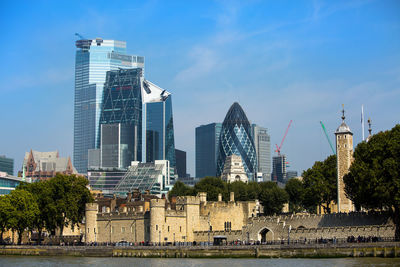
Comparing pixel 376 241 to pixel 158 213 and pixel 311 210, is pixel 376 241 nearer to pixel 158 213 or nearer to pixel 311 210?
pixel 158 213

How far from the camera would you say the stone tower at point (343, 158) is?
87375mm

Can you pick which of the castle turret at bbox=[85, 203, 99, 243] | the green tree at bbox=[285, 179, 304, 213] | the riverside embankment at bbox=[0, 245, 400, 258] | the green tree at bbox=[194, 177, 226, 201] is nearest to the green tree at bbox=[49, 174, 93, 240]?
the castle turret at bbox=[85, 203, 99, 243]

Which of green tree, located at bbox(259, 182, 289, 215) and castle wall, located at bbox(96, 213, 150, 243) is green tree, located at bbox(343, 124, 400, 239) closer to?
castle wall, located at bbox(96, 213, 150, 243)

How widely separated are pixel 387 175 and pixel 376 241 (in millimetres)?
7413

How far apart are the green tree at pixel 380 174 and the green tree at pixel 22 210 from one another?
46.2 m

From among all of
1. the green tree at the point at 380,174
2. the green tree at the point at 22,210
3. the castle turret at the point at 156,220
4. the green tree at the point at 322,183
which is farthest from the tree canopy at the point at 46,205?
the green tree at the point at 380,174

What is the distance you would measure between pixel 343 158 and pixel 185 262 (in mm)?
28208

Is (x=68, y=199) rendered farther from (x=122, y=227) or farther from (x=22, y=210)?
(x=122, y=227)

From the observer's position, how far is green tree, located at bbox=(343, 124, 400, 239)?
2785 inches

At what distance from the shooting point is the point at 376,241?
69125 millimetres

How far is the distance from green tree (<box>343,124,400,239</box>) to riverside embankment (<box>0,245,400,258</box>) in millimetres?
5433

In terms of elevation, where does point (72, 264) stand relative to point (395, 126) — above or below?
below

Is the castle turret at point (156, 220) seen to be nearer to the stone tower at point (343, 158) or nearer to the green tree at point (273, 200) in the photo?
the stone tower at point (343, 158)

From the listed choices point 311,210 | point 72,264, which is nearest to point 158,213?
point 72,264
